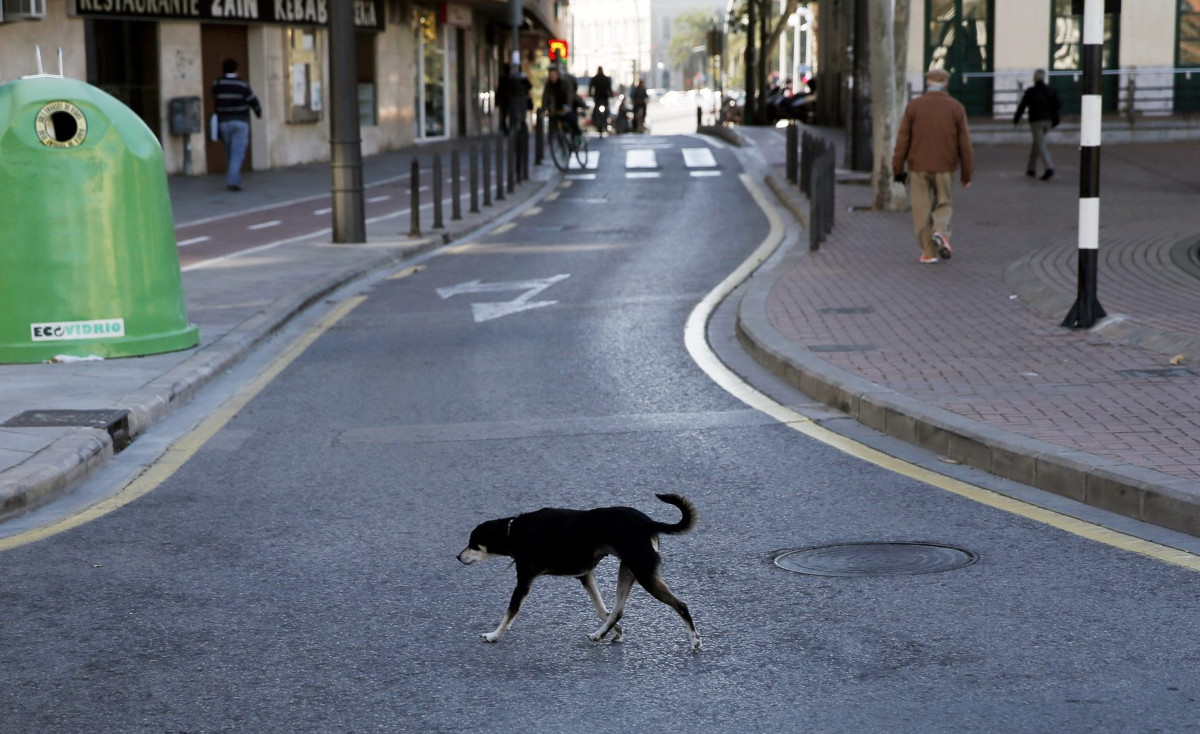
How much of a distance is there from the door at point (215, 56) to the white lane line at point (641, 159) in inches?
304

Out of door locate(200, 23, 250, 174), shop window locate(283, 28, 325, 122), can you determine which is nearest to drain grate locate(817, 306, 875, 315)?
door locate(200, 23, 250, 174)

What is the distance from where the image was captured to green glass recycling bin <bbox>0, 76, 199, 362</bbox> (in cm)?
1009

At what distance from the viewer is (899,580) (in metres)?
5.54

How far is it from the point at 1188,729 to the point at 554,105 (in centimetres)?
2802

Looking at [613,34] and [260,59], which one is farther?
[613,34]

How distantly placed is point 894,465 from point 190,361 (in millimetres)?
4866

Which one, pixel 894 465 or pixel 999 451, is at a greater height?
pixel 999 451

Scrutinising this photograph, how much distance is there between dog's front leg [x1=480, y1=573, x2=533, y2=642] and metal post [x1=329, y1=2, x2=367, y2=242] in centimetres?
1260

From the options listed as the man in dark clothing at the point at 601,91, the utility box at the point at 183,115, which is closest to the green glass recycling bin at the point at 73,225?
the utility box at the point at 183,115

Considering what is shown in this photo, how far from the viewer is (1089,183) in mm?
10672

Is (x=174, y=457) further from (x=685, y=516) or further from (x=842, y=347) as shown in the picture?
(x=842, y=347)

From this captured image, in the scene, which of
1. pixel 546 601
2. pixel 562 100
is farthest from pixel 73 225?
pixel 562 100

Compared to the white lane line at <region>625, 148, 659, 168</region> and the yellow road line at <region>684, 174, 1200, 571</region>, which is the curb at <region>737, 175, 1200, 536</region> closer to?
the yellow road line at <region>684, 174, 1200, 571</region>

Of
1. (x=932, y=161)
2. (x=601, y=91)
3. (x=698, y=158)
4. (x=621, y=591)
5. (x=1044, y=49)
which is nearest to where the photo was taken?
(x=621, y=591)
